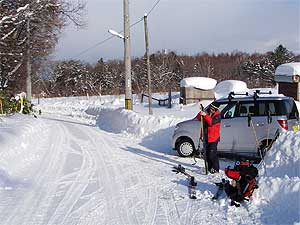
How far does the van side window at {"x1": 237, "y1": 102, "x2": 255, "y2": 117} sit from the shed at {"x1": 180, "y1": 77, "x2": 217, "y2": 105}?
2296 centimetres

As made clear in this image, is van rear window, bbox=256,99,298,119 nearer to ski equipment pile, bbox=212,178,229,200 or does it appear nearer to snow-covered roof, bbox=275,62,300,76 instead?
ski equipment pile, bbox=212,178,229,200

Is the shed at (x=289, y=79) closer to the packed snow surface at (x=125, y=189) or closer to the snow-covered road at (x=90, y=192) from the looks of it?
the packed snow surface at (x=125, y=189)

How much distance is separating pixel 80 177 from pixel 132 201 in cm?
241

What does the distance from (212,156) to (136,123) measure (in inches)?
393

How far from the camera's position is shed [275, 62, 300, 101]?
23203 millimetres

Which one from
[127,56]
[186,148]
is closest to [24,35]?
[127,56]

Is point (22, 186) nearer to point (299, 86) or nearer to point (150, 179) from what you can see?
point (150, 179)

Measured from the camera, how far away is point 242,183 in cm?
713

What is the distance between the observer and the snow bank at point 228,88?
3538cm

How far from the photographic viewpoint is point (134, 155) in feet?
42.8

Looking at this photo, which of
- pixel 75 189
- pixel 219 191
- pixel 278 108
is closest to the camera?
pixel 219 191

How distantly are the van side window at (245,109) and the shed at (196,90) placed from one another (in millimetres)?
22963

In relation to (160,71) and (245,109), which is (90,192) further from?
(160,71)

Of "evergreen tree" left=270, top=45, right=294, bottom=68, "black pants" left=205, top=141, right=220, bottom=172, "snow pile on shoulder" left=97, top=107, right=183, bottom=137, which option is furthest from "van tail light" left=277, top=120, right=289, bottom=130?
"evergreen tree" left=270, top=45, right=294, bottom=68
